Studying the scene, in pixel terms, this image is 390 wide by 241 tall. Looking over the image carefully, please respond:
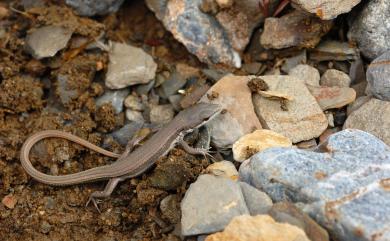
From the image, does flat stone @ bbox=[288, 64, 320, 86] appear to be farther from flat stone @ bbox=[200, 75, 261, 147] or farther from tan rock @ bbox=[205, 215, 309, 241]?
tan rock @ bbox=[205, 215, 309, 241]

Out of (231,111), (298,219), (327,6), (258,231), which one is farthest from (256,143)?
(327,6)

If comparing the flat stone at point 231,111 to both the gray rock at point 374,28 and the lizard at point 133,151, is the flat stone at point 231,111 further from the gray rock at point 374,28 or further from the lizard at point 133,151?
the gray rock at point 374,28

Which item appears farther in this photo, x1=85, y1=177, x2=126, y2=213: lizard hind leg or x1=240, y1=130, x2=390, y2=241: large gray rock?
x1=85, y1=177, x2=126, y2=213: lizard hind leg

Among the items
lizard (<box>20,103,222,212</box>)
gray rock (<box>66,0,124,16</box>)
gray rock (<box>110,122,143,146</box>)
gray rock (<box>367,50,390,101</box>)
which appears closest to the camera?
gray rock (<box>367,50,390,101</box>)

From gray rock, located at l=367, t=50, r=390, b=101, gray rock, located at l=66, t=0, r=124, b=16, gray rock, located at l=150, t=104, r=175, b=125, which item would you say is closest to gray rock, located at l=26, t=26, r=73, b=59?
gray rock, located at l=66, t=0, r=124, b=16

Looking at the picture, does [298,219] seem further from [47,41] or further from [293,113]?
[47,41]

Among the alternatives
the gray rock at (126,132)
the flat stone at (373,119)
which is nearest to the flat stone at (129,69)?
the gray rock at (126,132)

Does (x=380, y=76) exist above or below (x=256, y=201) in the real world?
above
